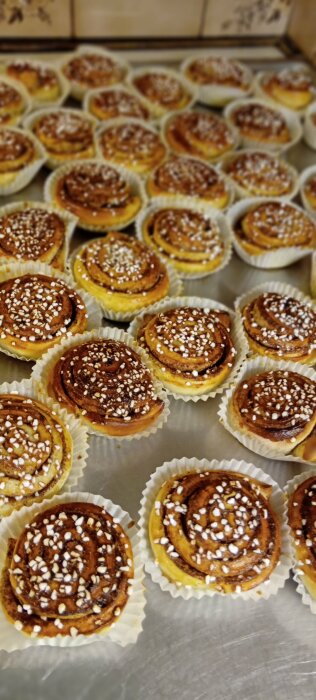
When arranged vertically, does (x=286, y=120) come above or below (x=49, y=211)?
above

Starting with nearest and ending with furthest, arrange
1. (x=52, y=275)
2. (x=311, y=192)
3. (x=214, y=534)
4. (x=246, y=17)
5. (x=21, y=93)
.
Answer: (x=214, y=534)
(x=52, y=275)
(x=311, y=192)
(x=21, y=93)
(x=246, y=17)

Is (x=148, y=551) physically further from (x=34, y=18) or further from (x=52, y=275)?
(x=34, y=18)

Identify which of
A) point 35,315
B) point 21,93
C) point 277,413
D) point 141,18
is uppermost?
point 141,18

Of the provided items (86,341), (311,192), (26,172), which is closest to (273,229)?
(311,192)

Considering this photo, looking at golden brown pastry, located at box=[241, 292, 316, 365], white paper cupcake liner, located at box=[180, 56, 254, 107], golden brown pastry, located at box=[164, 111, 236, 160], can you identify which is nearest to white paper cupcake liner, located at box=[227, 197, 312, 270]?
golden brown pastry, located at box=[241, 292, 316, 365]

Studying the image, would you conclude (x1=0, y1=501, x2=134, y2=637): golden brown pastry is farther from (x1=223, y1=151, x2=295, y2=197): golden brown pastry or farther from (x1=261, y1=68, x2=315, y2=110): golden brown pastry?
(x1=261, y1=68, x2=315, y2=110): golden brown pastry

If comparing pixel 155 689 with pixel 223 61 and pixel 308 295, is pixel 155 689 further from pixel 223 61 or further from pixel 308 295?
pixel 223 61

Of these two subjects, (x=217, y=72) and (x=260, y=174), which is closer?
(x=260, y=174)

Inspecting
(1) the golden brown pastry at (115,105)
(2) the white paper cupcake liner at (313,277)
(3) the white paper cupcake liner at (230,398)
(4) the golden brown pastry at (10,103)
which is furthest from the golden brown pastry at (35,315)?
(1) the golden brown pastry at (115,105)
